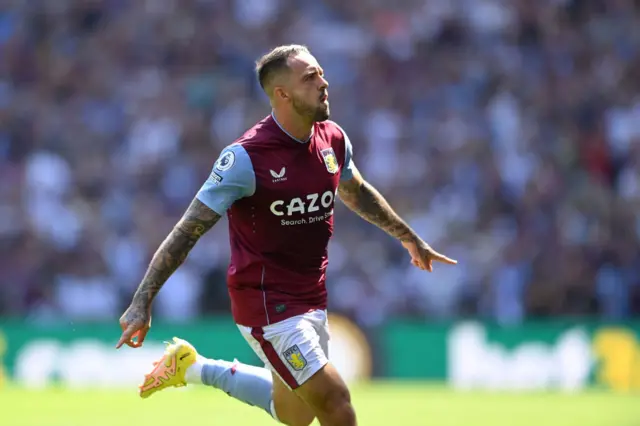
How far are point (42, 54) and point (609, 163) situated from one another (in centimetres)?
979

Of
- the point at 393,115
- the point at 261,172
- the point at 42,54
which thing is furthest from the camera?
the point at 42,54

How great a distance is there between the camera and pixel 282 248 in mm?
7309

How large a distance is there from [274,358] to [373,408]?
18.5ft

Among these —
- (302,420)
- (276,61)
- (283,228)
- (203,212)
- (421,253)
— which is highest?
(276,61)

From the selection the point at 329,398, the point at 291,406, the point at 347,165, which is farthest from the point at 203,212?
the point at 291,406

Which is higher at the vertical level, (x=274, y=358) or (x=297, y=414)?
(x=274, y=358)

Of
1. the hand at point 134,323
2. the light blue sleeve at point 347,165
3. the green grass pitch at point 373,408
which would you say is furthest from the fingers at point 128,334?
the green grass pitch at point 373,408

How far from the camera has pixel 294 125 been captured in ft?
23.9

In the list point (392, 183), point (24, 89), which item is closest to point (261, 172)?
point (392, 183)

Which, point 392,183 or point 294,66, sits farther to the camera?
point 392,183

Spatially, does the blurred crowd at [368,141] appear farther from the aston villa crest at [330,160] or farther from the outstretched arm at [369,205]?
the aston villa crest at [330,160]

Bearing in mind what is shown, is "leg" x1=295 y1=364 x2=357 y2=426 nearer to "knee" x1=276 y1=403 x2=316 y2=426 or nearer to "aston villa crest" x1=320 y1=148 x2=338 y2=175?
"knee" x1=276 y1=403 x2=316 y2=426

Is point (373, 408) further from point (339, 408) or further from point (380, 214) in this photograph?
point (339, 408)

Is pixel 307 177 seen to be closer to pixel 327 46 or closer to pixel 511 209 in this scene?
pixel 511 209
